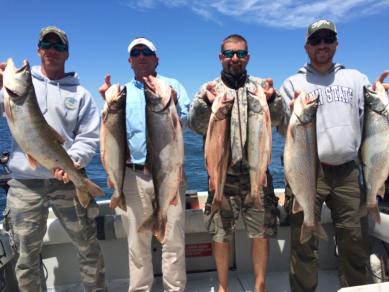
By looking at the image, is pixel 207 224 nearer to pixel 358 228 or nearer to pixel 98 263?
pixel 98 263

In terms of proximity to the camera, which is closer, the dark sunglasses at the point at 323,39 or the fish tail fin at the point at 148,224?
the fish tail fin at the point at 148,224

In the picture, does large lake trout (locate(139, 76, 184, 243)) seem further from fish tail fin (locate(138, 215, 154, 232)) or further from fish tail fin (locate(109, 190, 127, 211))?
fish tail fin (locate(109, 190, 127, 211))

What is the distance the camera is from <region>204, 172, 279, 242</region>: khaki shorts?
14.3 feet

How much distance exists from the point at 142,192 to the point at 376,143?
Result: 262cm

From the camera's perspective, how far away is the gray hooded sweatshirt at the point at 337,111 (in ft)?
13.8

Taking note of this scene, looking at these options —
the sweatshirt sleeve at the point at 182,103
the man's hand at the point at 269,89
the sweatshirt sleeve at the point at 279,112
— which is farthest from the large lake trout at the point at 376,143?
the sweatshirt sleeve at the point at 182,103

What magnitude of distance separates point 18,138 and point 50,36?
119cm

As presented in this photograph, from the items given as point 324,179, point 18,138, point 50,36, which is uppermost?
point 50,36

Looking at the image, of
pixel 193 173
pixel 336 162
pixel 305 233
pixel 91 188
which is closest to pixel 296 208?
pixel 305 233

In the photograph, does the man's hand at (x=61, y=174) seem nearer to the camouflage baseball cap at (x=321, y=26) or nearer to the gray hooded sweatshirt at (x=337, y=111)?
the gray hooded sweatshirt at (x=337, y=111)

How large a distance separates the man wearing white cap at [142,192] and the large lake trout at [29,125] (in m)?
0.74

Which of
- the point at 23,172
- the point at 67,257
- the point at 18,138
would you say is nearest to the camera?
the point at 18,138

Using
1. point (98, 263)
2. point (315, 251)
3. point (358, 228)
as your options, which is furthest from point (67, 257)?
point (358, 228)

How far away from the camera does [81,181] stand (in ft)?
13.3
